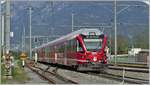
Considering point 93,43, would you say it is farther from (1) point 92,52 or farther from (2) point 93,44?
(1) point 92,52

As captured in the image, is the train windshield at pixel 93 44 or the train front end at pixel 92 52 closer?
the train front end at pixel 92 52

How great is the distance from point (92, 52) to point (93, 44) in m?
0.74

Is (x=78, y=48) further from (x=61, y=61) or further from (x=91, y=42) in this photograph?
(x=61, y=61)

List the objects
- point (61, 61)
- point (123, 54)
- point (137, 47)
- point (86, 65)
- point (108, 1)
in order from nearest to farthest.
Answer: point (86, 65) → point (61, 61) → point (108, 1) → point (123, 54) → point (137, 47)

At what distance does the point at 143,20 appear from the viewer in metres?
58.7

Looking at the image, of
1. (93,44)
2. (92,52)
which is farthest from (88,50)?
(93,44)

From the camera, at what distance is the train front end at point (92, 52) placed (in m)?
29.4

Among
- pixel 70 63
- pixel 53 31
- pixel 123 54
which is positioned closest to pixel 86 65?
pixel 70 63

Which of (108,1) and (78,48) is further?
(108,1)

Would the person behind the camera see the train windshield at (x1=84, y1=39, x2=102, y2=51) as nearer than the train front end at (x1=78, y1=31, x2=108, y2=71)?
No

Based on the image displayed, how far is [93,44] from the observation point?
30.2 m

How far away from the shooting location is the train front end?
2939 centimetres

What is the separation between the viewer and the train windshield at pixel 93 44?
30.0 metres

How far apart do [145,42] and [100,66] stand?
157ft
